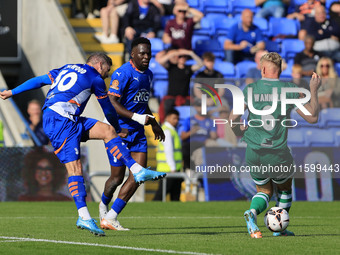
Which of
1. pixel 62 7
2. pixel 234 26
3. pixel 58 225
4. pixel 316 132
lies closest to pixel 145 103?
pixel 58 225

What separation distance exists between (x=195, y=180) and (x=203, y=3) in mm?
7453

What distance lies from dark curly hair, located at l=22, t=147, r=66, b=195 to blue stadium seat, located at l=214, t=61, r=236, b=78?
5419 millimetres

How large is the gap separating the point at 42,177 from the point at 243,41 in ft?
Answer: 22.2

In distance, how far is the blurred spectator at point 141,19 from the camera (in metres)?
19.5

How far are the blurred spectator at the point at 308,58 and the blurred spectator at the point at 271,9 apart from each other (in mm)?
2214

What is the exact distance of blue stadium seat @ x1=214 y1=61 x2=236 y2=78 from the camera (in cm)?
1938

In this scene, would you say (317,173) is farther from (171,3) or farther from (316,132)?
(171,3)

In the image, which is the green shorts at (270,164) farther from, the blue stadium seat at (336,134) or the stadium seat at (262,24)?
the stadium seat at (262,24)

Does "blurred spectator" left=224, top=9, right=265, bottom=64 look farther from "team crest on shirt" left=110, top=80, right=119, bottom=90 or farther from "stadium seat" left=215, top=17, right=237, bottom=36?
"team crest on shirt" left=110, top=80, right=119, bottom=90

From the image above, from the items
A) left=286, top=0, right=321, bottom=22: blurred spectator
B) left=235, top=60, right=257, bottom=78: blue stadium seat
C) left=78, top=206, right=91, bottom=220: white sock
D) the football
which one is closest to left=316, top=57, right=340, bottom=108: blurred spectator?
left=235, top=60, right=257, bottom=78: blue stadium seat

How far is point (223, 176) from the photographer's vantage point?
1614cm

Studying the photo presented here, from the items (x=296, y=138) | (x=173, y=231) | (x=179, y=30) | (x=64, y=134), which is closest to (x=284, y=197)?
(x=173, y=231)

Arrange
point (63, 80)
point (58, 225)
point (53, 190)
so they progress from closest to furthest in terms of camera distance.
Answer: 1. point (63, 80)
2. point (58, 225)
3. point (53, 190)

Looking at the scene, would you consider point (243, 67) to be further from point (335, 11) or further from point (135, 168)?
point (135, 168)
